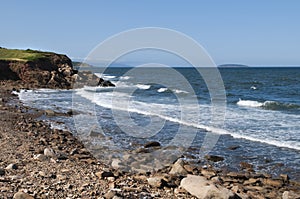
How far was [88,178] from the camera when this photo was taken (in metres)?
8.23

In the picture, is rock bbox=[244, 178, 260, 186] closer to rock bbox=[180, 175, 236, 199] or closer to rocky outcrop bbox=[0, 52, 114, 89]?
rock bbox=[180, 175, 236, 199]

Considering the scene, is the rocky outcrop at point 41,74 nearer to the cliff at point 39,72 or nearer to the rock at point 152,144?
the cliff at point 39,72

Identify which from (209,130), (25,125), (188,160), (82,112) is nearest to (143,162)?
(188,160)

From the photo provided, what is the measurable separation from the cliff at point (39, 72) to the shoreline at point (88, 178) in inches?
1338

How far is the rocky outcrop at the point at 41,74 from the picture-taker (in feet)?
149

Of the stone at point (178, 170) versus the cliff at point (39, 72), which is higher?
the cliff at point (39, 72)

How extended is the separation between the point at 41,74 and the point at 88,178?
41551 mm

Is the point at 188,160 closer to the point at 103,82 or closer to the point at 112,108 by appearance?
the point at 112,108

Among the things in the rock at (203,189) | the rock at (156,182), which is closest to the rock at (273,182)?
the rock at (203,189)

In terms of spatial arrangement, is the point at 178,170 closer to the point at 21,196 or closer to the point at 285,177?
the point at 285,177

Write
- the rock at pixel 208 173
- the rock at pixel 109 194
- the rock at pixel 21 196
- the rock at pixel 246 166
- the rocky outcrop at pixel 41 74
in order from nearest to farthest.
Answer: the rock at pixel 21 196
the rock at pixel 109 194
the rock at pixel 208 173
the rock at pixel 246 166
the rocky outcrop at pixel 41 74

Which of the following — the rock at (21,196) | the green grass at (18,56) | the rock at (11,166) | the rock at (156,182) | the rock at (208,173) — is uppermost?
the green grass at (18,56)

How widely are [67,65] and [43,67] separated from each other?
4.61 m

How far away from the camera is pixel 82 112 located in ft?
74.9
